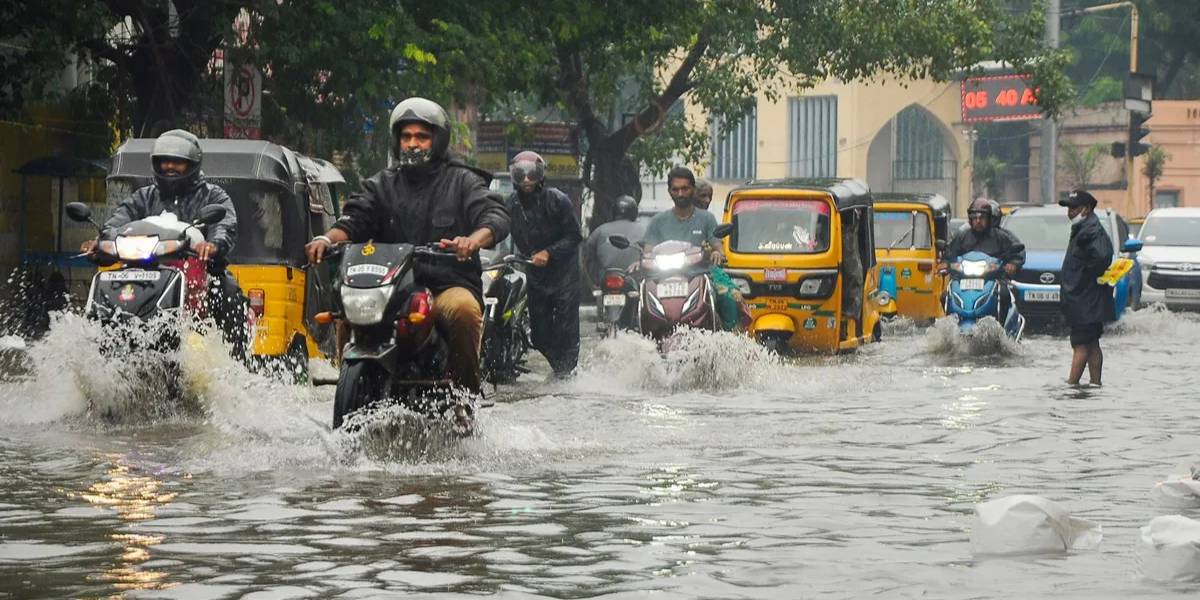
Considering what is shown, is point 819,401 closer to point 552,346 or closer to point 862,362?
point 552,346

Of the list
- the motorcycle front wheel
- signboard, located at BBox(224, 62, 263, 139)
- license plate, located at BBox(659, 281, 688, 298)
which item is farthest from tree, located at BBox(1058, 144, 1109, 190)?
the motorcycle front wheel

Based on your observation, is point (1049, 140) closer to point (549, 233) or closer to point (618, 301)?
point (618, 301)

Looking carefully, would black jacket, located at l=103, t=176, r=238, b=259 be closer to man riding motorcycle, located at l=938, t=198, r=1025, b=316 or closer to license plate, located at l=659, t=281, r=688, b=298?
license plate, located at l=659, t=281, r=688, b=298

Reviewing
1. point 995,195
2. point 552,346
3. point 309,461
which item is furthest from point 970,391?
point 995,195

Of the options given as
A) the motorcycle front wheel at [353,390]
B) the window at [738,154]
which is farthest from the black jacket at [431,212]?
the window at [738,154]

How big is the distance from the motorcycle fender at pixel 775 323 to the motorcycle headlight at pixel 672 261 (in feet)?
16.2

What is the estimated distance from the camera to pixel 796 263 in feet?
67.2

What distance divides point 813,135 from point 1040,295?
4403 cm

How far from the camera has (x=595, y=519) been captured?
25.5 feet

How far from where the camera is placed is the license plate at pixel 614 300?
57.3ft

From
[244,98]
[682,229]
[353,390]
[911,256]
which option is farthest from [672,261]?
[911,256]

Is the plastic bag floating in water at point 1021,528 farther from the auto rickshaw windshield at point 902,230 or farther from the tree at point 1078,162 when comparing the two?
the tree at point 1078,162

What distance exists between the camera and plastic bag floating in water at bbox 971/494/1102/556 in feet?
22.7

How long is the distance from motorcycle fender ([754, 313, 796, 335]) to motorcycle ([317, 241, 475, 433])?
11.1 meters
